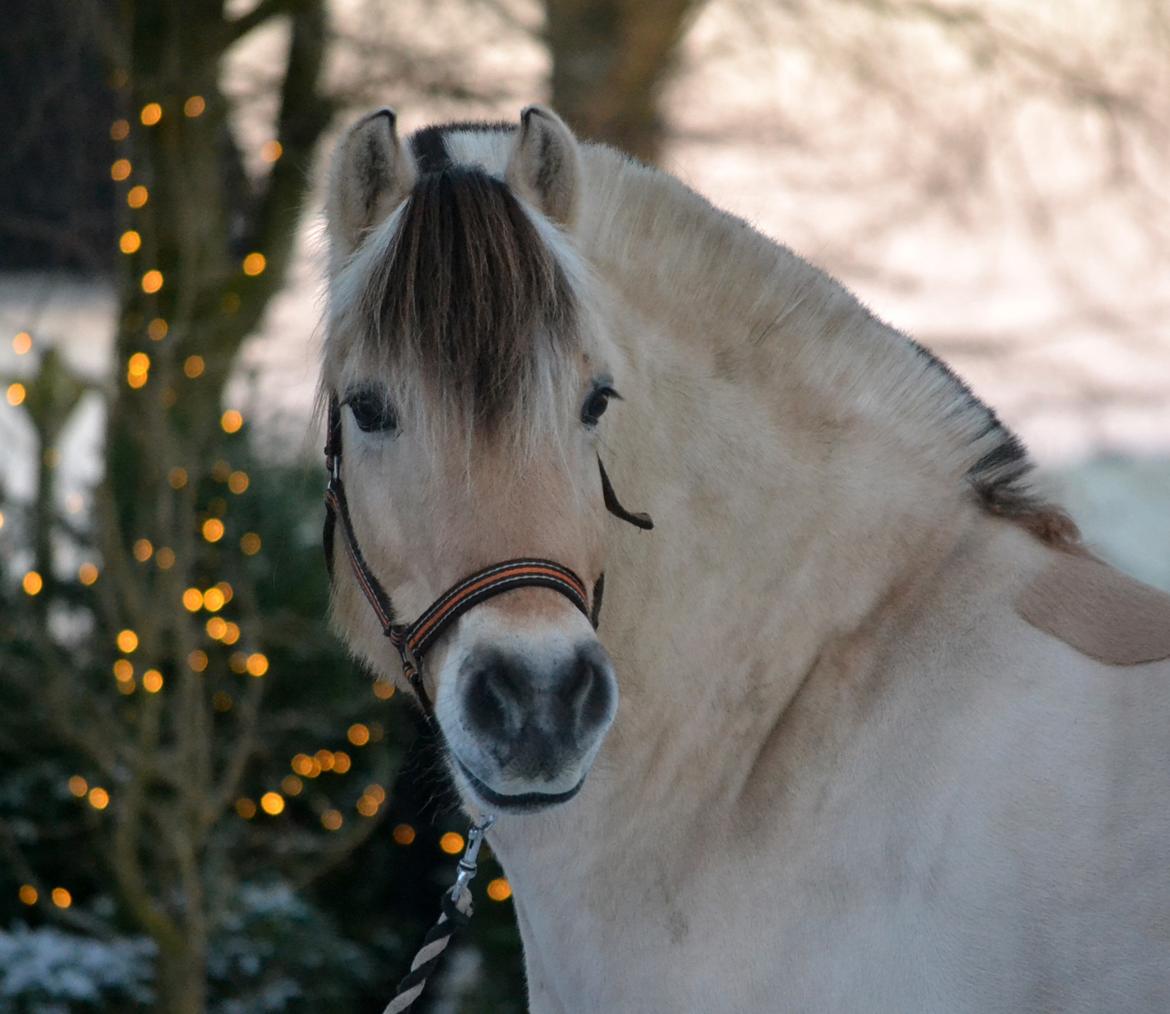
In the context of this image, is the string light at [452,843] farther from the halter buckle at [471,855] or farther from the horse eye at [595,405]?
the horse eye at [595,405]

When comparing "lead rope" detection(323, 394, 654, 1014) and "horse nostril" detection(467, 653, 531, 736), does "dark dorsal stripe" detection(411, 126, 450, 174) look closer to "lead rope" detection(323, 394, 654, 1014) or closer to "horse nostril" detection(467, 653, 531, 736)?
"lead rope" detection(323, 394, 654, 1014)

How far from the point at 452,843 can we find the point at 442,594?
3734mm

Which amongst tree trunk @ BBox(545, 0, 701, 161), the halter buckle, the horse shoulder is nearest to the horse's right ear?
the halter buckle

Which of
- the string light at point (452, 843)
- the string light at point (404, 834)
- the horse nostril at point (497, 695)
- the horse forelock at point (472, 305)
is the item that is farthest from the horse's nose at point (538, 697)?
the string light at point (404, 834)

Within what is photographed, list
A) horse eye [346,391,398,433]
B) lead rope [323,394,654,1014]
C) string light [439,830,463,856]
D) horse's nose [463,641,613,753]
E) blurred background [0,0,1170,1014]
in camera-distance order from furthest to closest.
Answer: string light [439,830,463,856]
blurred background [0,0,1170,1014]
horse eye [346,391,398,433]
lead rope [323,394,654,1014]
horse's nose [463,641,613,753]

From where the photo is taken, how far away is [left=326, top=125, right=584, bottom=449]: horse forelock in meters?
2.15

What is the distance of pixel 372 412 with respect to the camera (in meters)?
2.27

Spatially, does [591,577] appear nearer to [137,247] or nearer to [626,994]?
[626,994]

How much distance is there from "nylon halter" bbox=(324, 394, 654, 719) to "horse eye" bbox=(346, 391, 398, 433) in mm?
168

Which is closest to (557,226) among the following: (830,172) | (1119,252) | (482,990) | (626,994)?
(626,994)

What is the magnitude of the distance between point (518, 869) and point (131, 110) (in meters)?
3.82

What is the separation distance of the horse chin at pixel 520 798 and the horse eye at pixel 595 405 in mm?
630

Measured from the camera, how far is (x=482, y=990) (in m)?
5.78

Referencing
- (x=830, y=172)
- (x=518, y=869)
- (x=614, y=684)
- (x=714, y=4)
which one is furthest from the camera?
(x=830, y=172)
